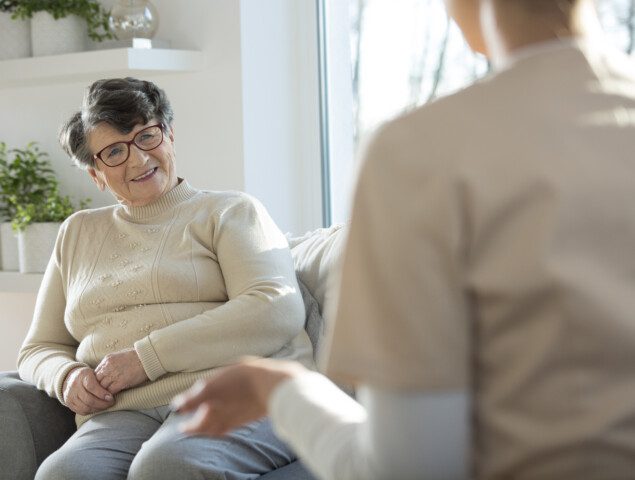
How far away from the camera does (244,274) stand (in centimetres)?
227

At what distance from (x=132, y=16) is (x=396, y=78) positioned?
81 centimetres

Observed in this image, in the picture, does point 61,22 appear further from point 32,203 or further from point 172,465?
point 172,465

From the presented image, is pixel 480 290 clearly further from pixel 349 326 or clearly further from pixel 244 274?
pixel 244 274

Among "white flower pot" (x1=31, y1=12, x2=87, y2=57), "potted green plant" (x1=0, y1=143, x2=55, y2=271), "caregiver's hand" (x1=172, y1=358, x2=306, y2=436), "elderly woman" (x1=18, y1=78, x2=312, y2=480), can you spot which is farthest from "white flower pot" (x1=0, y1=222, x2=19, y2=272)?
"caregiver's hand" (x1=172, y1=358, x2=306, y2=436)

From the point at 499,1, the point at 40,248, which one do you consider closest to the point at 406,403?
the point at 499,1

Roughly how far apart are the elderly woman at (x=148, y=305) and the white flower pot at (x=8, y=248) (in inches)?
37.3

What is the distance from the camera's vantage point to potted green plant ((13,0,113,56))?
329 cm

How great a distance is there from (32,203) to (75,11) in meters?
0.63

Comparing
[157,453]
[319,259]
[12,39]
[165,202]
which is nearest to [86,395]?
[157,453]

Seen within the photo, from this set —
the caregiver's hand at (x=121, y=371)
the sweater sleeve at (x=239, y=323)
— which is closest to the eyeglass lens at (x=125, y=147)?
the sweater sleeve at (x=239, y=323)

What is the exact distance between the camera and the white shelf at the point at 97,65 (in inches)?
120

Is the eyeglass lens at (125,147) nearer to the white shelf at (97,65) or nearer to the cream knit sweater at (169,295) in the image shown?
the cream knit sweater at (169,295)

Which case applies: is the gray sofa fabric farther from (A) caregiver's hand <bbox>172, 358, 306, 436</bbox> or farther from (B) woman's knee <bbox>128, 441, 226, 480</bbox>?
(A) caregiver's hand <bbox>172, 358, 306, 436</bbox>

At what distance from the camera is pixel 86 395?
7.38ft
